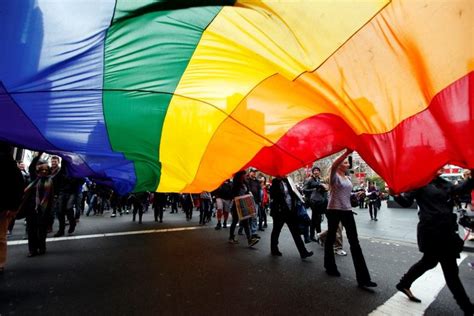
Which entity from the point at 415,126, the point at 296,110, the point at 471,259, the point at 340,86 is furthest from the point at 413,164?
the point at 471,259

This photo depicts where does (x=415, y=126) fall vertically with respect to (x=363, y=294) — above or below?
above

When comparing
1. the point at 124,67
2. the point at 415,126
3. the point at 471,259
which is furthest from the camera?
the point at 471,259

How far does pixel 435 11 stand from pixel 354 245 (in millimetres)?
3062

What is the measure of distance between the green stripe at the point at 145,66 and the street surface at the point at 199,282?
2.26m

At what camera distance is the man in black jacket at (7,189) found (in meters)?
4.12

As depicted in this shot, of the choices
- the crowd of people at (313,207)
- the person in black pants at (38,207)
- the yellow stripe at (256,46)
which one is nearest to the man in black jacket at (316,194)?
the crowd of people at (313,207)

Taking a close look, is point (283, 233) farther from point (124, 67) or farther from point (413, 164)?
point (124, 67)

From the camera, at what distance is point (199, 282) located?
4.20 meters

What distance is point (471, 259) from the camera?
600 cm

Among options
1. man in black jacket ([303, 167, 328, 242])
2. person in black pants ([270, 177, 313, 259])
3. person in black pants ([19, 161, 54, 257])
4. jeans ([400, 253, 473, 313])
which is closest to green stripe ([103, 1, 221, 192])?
person in black pants ([19, 161, 54, 257])

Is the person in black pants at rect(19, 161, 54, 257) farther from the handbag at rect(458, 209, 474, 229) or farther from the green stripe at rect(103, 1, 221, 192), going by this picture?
the handbag at rect(458, 209, 474, 229)

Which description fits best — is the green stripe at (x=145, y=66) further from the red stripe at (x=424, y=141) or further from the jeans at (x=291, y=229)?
the jeans at (x=291, y=229)

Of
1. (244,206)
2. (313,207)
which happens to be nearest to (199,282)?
(244,206)

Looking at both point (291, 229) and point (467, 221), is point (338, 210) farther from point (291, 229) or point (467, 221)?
point (467, 221)
